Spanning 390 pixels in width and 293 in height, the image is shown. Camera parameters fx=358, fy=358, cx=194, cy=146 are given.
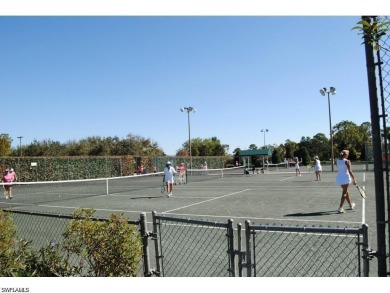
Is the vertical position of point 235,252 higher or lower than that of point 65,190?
higher

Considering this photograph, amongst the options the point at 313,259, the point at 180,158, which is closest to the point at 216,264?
the point at 313,259

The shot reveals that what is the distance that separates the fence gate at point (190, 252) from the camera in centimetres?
423

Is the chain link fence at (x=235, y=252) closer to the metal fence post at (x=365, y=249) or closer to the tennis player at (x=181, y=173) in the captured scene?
the metal fence post at (x=365, y=249)

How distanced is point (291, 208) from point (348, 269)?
20.1ft

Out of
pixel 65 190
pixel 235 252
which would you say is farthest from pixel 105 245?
pixel 65 190

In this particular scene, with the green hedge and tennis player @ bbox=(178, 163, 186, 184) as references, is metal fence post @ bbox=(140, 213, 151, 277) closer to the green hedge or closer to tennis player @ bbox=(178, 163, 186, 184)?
tennis player @ bbox=(178, 163, 186, 184)

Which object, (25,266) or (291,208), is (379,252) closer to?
(25,266)

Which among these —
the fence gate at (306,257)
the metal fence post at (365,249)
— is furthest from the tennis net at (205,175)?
the metal fence post at (365,249)

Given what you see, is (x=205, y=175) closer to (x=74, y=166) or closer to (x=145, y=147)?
(x=74, y=166)

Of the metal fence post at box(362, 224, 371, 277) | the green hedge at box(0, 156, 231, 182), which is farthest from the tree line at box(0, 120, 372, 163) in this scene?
the metal fence post at box(362, 224, 371, 277)

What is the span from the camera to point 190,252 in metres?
6.29

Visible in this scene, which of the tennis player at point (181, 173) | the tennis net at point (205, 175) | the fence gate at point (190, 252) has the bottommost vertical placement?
the tennis net at point (205, 175)

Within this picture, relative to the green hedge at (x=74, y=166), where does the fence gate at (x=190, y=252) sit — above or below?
below

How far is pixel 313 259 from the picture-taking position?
17.8 feet
